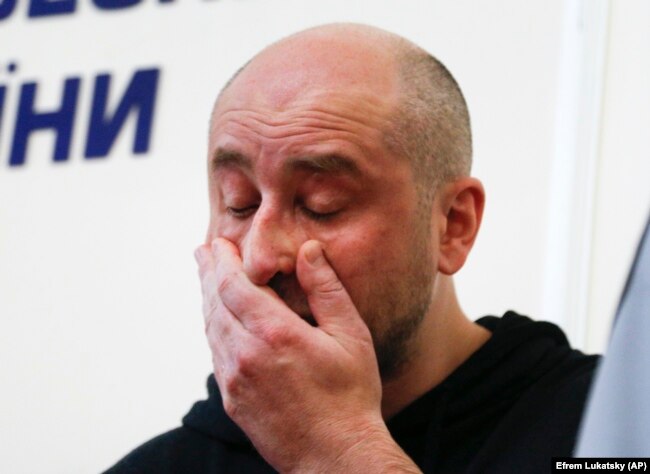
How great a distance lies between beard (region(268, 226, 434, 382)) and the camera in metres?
1.38

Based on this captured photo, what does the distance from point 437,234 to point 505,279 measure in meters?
0.75

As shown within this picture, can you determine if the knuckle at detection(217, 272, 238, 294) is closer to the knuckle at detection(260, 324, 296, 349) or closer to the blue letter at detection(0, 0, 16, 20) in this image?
the knuckle at detection(260, 324, 296, 349)

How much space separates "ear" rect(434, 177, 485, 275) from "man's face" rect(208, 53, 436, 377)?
0.07 m

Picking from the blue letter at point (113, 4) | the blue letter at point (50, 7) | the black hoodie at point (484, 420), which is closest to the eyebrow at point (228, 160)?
the black hoodie at point (484, 420)

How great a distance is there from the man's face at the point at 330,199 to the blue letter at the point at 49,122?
1411mm

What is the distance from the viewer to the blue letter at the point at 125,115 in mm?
2754

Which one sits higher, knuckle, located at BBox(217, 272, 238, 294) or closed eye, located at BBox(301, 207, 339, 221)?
closed eye, located at BBox(301, 207, 339, 221)

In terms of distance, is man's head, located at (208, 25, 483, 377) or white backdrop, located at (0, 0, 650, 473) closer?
man's head, located at (208, 25, 483, 377)

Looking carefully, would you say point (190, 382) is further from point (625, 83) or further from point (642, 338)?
point (642, 338)

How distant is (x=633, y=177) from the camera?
88.2 inches

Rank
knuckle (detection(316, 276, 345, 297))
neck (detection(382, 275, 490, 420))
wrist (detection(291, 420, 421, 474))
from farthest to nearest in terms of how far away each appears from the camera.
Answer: neck (detection(382, 275, 490, 420)) < knuckle (detection(316, 276, 345, 297)) < wrist (detection(291, 420, 421, 474))

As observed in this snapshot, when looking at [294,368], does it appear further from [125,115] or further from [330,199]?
[125,115]

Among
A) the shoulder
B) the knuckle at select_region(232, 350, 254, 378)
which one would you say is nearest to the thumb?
the knuckle at select_region(232, 350, 254, 378)

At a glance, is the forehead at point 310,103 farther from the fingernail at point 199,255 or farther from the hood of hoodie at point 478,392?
the hood of hoodie at point 478,392
